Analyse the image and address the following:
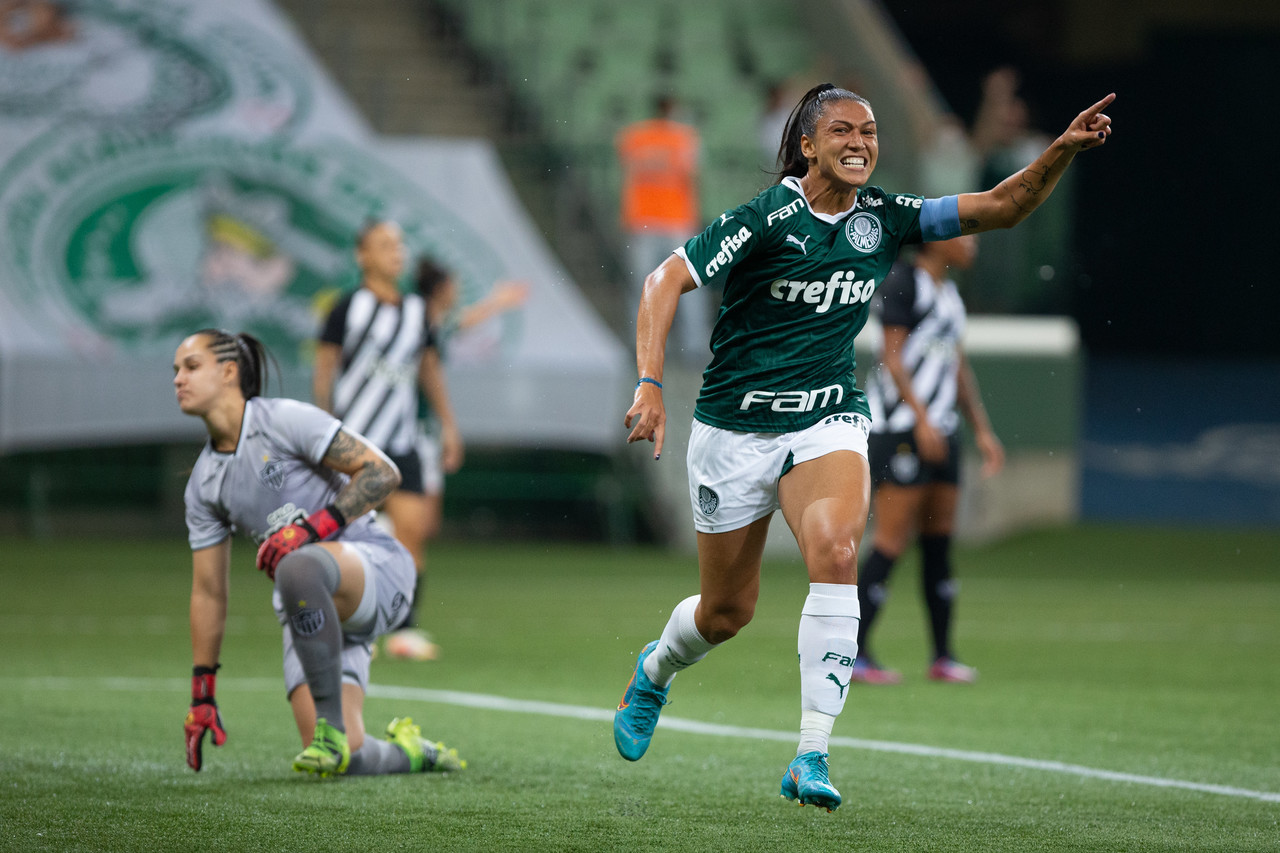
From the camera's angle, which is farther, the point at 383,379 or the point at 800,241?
the point at 383,379

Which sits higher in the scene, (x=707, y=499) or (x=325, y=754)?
(x=707, y=499)

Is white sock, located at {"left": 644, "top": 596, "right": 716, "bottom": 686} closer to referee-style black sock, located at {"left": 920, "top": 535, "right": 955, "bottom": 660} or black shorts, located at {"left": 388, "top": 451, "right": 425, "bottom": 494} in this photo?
referee-style black sock, located at {"left": 920, "top": 535, "right": 955, "bottom": 660}

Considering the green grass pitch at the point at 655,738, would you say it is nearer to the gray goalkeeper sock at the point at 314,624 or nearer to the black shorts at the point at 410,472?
the gray goalkeeper sock at the point at 314,624

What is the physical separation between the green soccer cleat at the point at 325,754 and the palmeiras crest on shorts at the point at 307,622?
28cm

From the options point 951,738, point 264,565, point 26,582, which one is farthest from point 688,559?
point 264,565

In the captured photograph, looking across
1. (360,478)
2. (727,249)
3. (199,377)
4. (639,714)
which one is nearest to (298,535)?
(360,478)

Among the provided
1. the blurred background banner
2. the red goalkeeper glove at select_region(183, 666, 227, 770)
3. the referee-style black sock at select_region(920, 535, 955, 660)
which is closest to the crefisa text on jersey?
the red goalkeeper glove at select_region(183, 666, 227, 770)

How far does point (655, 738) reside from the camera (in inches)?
251

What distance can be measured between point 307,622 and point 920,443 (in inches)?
146

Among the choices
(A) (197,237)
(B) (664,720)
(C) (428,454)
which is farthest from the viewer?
(A) (197,237)

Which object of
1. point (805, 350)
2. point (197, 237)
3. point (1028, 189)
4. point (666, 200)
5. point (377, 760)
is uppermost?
point (666, 200)

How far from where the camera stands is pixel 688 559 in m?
15.2

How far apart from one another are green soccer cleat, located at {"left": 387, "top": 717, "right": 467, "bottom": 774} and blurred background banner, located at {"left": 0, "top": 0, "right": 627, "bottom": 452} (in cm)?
1002

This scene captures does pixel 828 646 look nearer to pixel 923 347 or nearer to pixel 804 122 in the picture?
pixel 804 122
